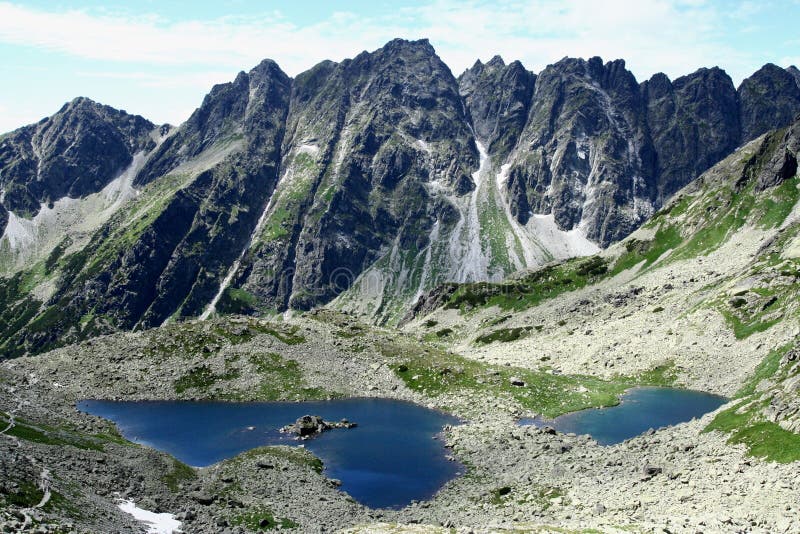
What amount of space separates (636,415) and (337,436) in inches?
1854

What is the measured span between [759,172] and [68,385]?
196467 mm

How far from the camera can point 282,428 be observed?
9875cm

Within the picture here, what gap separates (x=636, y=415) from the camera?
9525 cm

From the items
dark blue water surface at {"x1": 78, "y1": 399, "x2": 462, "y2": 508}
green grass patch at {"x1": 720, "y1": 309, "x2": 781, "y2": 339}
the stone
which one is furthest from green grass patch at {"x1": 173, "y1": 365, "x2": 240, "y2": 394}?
green grass patch at {"x1": 720, "y1": 309, "x2": 781, "y2": 339}

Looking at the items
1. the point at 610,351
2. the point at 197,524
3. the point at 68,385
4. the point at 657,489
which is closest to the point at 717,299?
the point at 610,351

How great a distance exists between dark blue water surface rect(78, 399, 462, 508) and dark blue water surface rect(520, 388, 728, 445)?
19.8m

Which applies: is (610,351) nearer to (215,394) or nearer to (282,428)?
(282,428)

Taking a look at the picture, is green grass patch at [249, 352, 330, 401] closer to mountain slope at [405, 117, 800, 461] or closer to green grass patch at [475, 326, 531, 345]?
mountain slope at [405, 117, 800, 461]

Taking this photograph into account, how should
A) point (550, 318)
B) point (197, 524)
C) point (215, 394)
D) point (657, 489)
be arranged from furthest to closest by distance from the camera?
1. point (550, 318)
2. point (215, 394)
3. point (197, 524)
4. point (657, 489)

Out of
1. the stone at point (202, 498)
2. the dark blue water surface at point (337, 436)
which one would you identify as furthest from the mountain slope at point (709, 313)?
the stone at point (202, 498)

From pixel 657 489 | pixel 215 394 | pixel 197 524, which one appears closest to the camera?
pixel 657 489

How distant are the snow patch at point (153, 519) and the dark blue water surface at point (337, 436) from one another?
20.8m

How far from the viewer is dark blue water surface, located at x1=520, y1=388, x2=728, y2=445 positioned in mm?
87562

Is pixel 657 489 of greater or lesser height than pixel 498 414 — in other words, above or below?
above
